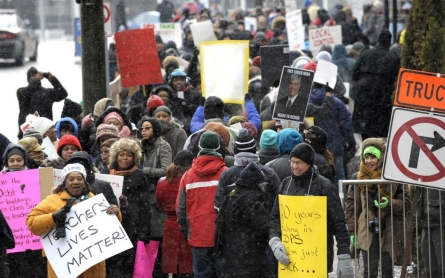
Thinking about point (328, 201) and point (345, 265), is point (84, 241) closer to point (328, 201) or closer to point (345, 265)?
point (328, 201)

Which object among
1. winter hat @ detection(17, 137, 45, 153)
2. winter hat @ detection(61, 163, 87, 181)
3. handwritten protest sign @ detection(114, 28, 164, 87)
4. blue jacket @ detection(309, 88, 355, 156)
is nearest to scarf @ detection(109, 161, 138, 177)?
winter hat @ detection(17, 137, 45, 153)

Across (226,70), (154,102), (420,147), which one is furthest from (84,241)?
Result: (226,70)

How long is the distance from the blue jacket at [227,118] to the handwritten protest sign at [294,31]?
7.39 meters

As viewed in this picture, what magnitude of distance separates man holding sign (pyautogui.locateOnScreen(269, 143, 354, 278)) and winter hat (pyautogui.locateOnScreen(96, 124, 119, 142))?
113 inches

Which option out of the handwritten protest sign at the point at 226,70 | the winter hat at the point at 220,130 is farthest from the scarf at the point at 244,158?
the handwritten protest sign at the point at 226,70

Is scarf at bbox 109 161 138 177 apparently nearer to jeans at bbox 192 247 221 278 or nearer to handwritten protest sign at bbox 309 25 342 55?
jeans at bbox 192 247 221 278

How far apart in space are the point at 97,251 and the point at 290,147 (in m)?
2.17

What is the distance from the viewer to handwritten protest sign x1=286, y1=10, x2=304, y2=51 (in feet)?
67.4

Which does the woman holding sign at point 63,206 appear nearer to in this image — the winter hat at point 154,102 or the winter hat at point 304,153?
the winter hat at point 304,153

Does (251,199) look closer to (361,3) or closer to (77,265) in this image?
(77,265)

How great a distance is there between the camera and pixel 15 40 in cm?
3303

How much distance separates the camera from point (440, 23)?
1122 cm

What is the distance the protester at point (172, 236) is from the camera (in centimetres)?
996

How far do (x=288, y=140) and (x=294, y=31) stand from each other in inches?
436
